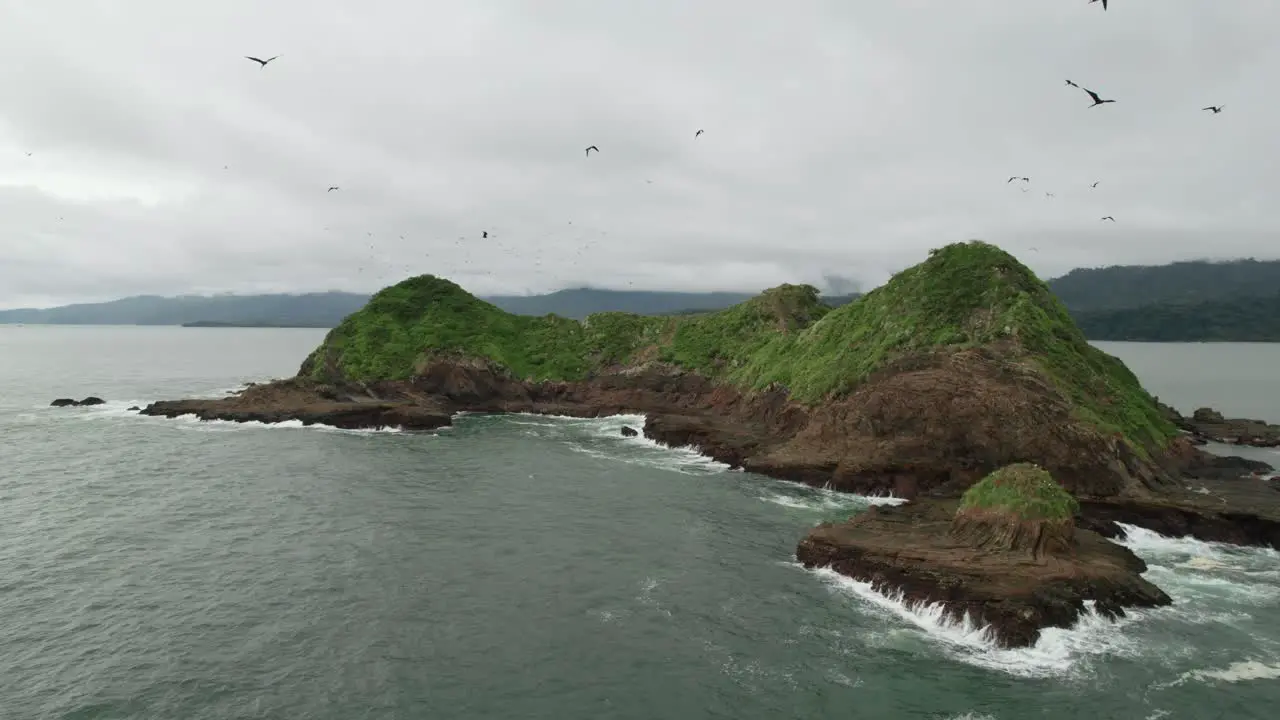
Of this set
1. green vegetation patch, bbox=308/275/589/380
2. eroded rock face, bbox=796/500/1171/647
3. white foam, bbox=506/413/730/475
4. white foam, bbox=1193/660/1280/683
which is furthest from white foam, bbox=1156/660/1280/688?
green vegetation patch, bbox=308/275/589/380

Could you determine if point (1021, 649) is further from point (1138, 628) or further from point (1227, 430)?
point (1227, 430)

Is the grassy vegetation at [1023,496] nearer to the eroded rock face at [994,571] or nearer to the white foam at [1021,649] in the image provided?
the eroded rock face at [994,571]

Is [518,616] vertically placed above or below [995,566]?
below

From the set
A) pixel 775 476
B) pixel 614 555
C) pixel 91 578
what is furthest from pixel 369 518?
pixel 775 476

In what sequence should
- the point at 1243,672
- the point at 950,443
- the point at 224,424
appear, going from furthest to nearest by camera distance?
the point at 224,424, the point at 950,443, the point at 1243,672

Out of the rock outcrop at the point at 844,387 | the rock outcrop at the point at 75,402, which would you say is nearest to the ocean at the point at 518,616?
the rock outcrop at the point at 844,387

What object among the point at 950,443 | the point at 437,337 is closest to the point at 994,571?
the point at 950,443

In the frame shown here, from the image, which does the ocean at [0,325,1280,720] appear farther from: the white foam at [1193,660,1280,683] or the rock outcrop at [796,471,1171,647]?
the rock outcrop at [796,471,1171,647]
